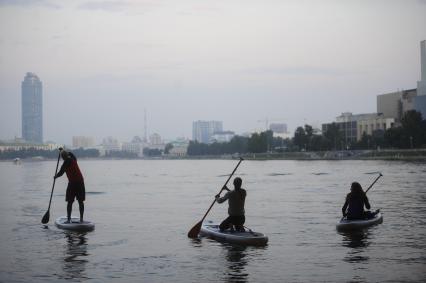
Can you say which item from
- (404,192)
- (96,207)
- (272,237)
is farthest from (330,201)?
(272,237)

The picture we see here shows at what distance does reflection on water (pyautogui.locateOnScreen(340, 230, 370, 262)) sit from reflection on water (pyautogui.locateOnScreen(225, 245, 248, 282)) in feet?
8.75

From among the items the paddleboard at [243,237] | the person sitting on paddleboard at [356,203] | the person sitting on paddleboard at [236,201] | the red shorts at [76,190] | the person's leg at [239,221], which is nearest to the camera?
the person sitting on paddleboard at [236,201]

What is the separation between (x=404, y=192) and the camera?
149ft

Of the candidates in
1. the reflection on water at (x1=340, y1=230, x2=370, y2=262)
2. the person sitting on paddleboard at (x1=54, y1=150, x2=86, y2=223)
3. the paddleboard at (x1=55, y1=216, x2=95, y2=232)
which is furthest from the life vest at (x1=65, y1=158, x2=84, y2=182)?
the reflection on water at (x1=340, y1=230, x2=370, y2=262)

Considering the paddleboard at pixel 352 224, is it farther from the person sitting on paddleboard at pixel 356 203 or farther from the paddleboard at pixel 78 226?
the paddleboard at pixel 78 226

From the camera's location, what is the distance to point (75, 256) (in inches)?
715

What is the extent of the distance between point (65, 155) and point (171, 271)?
294 inches

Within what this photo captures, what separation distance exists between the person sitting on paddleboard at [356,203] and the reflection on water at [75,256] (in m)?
8.52

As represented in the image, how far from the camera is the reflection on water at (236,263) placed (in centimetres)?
1509

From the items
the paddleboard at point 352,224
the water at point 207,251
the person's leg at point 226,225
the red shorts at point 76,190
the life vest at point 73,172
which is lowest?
the water at point 207,251

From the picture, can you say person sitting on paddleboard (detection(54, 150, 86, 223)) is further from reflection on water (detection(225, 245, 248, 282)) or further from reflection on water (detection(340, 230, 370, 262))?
reflection on water (detection(340, 230, 370, 262))

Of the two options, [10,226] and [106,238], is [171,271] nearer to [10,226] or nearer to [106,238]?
[106,238]

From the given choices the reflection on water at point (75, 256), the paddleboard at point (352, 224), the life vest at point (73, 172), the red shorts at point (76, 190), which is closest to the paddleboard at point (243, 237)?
the reflection on water at point (75, 256)

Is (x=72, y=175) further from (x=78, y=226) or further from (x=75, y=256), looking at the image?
(x=75, y=256)
